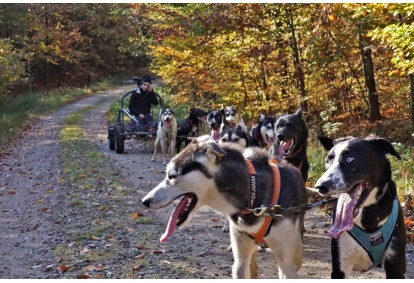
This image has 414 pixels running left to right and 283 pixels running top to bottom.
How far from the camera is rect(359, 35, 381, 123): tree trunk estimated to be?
47.1ft

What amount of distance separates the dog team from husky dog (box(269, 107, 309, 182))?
2.07 meters

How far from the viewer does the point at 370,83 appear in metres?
14.8

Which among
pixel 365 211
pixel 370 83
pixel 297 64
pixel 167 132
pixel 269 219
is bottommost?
pixel 167 132

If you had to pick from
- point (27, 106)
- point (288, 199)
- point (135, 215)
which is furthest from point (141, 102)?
point (27, 106)

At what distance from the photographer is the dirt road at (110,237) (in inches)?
212

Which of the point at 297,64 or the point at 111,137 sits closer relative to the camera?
the point at 297,64

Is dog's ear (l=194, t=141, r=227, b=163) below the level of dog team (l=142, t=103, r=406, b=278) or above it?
above

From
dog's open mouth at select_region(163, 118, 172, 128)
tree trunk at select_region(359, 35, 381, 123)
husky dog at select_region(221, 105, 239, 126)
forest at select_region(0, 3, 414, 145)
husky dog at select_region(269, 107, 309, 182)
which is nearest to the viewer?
husky dog at select_region(269, 107, 309, 182)

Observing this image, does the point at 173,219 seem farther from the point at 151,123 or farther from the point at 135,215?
the point at 151,123

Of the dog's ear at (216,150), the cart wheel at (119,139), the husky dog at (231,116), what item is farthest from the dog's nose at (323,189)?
Result: the cart wheel at (119,139)

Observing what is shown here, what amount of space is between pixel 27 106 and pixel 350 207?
27648 mm

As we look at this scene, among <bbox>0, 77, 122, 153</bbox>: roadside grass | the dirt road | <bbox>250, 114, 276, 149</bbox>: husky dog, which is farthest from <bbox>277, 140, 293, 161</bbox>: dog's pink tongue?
<bbox>0, 77, 122, 153</bbox>: roadside grass

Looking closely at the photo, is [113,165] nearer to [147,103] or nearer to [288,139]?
[147,103]

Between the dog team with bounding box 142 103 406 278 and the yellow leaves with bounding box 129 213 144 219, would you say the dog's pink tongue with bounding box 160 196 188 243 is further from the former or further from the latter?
the yellow leaves with bounding box 129 213 144 219
